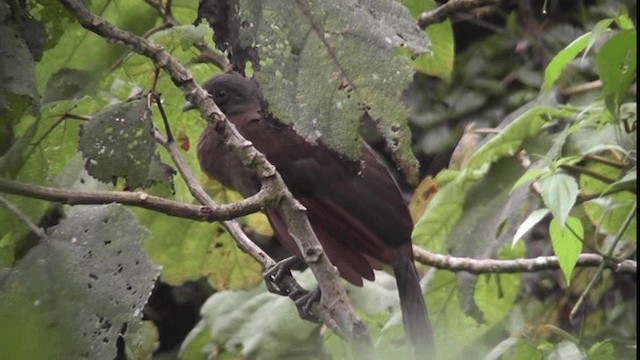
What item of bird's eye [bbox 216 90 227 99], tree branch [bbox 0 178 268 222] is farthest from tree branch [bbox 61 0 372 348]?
bird's eye [bbox 216 90 227 99]

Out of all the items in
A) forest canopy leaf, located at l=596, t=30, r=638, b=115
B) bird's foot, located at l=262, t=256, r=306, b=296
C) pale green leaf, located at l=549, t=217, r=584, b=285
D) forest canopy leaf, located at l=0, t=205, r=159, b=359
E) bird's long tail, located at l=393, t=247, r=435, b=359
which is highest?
forest canopy leaf, located at l=596, t=30, r=638, b=115

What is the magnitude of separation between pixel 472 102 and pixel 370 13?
3004 millimetres

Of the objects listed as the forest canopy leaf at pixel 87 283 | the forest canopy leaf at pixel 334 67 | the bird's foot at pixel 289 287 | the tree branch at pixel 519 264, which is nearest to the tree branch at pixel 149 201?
the forest canopy leaf at pixel 87 283

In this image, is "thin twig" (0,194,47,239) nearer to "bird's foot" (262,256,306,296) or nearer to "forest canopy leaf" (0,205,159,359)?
"forest canopy leaf" (0,205,159,359)

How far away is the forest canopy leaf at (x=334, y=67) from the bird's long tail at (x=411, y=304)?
962 millimetres

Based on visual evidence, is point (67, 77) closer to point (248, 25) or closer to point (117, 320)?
point (117, 320)

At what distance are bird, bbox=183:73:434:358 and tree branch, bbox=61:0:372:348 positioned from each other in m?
0.74

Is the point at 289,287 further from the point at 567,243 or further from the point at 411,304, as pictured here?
the point at 567,243

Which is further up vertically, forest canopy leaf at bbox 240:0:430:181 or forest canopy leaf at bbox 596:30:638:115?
forest canopy leaf at bbox 240:0:430:181

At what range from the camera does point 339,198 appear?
209 cm

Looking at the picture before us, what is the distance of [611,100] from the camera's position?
1.51 m

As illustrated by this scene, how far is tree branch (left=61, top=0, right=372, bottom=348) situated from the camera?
116 cm

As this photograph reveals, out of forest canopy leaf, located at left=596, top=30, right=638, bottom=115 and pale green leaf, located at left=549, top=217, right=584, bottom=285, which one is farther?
pale green leaf, located at left=549, top=217, right=584, bottom=285

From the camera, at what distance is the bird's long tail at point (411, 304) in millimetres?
1929
